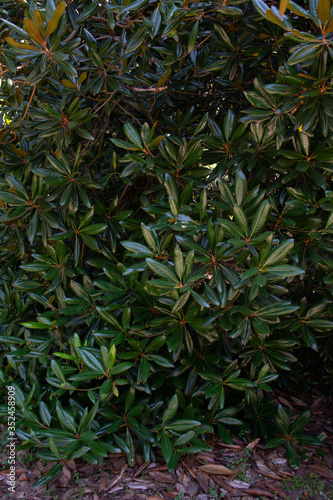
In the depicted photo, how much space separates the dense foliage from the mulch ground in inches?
4.2

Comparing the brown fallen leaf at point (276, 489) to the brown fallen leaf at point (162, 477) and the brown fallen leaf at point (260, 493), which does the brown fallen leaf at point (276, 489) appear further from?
the brown fallen leaf at point (162, 477)

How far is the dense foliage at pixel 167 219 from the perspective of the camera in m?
1.49

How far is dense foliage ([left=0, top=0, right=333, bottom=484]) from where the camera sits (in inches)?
58.7

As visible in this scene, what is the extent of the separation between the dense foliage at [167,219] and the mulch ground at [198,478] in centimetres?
11

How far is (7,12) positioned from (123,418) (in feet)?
6.88

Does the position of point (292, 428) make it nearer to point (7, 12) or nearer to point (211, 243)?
point (211, 243)

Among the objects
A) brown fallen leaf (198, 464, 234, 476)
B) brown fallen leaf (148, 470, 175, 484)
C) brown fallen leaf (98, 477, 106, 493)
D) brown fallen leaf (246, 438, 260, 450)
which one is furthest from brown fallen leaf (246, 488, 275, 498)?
brown fallen leaf (98, 477, 106, 493)

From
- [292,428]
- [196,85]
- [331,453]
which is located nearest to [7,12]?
[196,85]

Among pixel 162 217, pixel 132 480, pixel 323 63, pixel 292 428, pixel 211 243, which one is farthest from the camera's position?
pixel 292 428

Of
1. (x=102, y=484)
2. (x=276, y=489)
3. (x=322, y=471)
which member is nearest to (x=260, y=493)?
(x=276, y=489)

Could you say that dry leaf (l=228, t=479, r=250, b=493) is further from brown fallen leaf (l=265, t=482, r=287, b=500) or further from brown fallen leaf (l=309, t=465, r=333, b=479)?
brown fallen leaf (l=309, t=465, r=333, b=479)

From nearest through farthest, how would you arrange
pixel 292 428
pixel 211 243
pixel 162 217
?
pixel 211 243 → pixel 162 217 → pixel 292 428

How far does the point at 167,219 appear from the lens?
163 cm

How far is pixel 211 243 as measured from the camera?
1.50 meters
